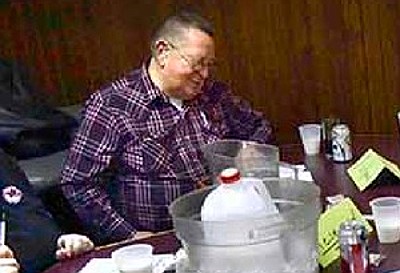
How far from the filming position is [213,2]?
4.29 m

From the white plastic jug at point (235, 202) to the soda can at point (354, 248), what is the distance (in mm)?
150

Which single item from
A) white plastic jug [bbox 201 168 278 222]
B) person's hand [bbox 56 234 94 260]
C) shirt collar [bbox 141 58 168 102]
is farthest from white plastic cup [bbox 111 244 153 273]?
shirt collar [bbox 141 58 168 102]

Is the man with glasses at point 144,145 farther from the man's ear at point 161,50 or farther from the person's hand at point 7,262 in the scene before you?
the person's hand at point 7,262

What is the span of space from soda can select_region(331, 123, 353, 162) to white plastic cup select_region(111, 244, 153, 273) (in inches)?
33.3

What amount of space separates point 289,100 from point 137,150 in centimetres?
176

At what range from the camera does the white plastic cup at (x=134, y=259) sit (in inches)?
73.5

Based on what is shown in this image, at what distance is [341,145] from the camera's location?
263 centimetres

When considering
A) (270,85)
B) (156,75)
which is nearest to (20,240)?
(156,75)

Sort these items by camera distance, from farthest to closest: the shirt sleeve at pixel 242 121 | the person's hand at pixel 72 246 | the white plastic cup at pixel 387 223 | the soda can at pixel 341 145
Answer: the shirt sleeve at pixel 242 121, the soda can at pixel 341 145, the person's hand at pixel 72 246, the white plastic cup at pixel 387 223

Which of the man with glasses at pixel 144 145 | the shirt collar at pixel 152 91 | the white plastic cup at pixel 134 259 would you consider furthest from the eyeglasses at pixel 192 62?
the white plastic cup at pixel 134 259

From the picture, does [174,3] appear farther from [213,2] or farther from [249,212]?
[249,212]

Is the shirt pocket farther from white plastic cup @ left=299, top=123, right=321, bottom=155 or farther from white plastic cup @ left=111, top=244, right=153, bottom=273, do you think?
white plastic cup @ left=111, top=244, right=153, bottom=273

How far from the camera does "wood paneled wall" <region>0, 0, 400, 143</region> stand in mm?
4102

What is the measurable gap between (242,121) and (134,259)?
3.72 ft
